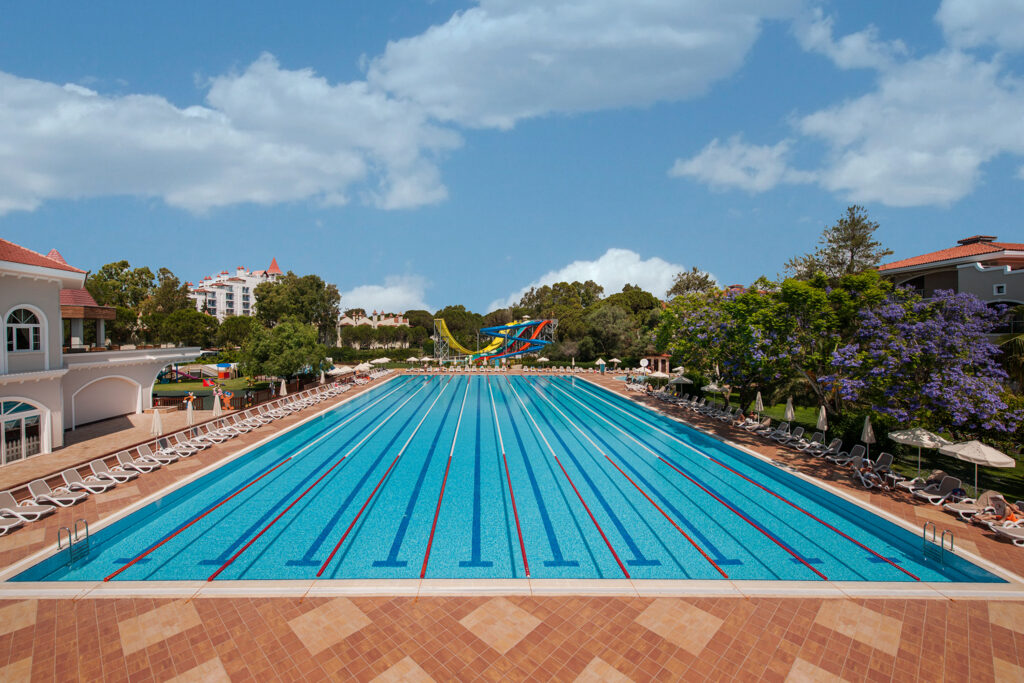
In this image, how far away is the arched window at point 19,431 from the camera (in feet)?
40.8

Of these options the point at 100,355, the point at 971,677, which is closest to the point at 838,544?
the point at 971,677

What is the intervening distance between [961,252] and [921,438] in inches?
545

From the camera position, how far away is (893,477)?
11.1 metres

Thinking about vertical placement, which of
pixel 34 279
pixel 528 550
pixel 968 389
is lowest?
pixel 528 550

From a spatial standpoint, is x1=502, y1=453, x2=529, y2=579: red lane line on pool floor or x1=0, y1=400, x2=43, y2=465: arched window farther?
x1=0, y1=400, x2=43, y2=465: arched window

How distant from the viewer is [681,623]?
5.96m

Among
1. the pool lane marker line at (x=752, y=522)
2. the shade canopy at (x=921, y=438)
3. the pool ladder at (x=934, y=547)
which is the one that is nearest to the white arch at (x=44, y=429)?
the pool lane marker line at (x=752, y=522)

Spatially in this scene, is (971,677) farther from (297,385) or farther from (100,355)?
(297,385)

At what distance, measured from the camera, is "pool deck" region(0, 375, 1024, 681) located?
5125 mm

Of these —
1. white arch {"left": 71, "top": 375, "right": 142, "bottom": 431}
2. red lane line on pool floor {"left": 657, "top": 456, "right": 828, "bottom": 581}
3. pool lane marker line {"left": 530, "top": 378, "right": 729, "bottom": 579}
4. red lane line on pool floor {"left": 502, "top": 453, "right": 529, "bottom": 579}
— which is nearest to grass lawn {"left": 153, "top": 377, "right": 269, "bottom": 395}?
white arch {"left": 71, "top": 375, "right": 142, "bottom": 431}

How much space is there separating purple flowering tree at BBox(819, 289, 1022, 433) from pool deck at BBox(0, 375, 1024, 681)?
4.71 m

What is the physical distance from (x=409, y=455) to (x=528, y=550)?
7170 mm

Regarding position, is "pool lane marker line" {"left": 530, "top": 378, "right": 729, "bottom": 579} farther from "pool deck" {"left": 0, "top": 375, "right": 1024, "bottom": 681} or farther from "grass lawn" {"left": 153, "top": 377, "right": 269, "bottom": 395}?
"grass lawn" {"left": 153, "top": 377, "right": 269, "bottom": 395}

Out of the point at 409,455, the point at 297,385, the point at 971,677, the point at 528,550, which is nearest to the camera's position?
the point at 971,677
